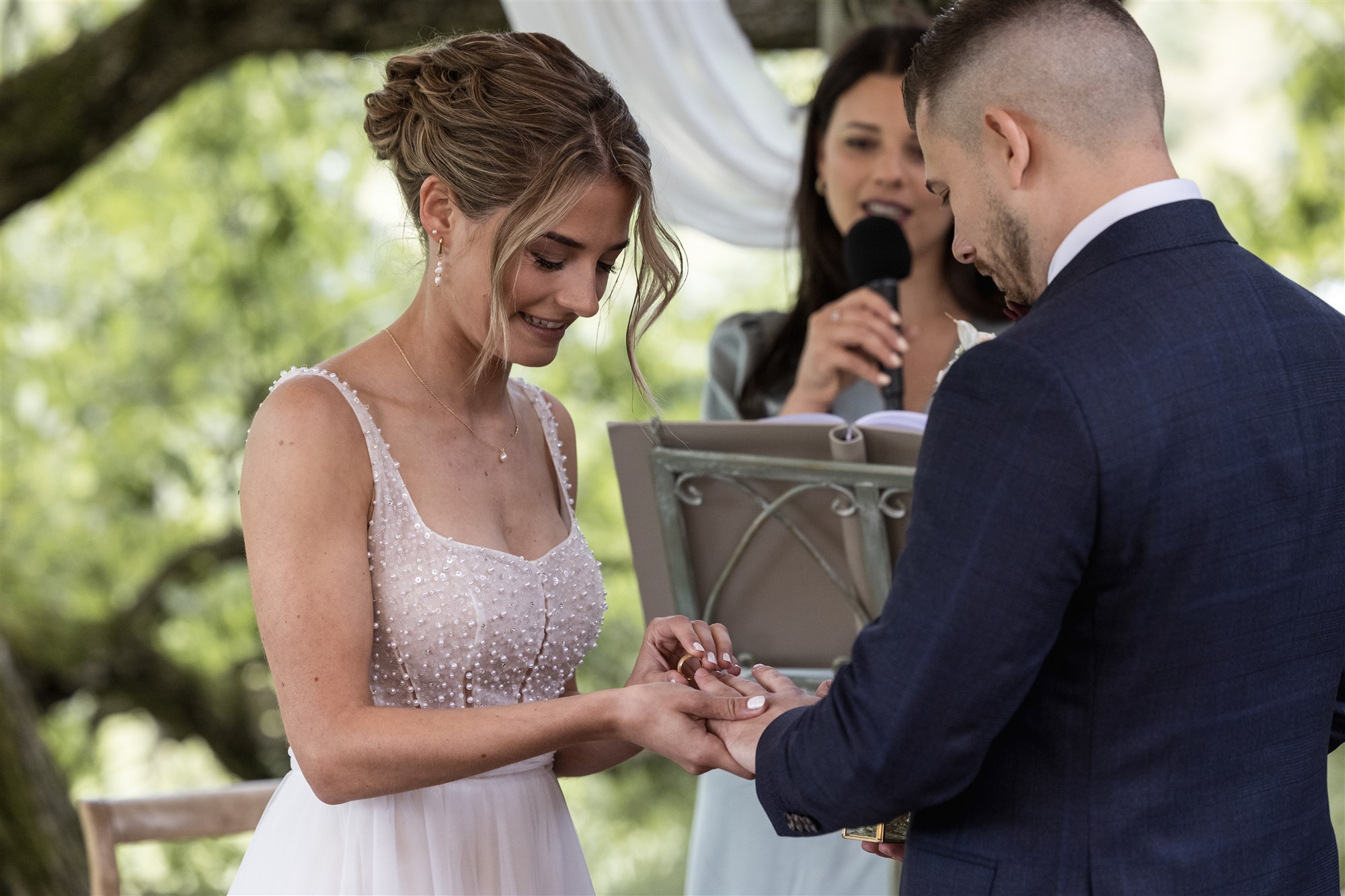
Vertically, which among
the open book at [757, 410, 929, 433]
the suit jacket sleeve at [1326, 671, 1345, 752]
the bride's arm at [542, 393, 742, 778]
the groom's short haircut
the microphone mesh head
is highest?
the groom's short haircut

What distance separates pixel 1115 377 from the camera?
3.92 feet

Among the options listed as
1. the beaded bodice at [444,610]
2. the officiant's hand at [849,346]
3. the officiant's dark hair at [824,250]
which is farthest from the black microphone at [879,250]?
the beaded bodice at [444,610]

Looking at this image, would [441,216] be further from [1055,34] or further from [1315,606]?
[1315,606]

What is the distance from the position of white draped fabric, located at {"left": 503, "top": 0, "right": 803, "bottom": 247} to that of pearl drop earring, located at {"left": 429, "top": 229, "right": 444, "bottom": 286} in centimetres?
156

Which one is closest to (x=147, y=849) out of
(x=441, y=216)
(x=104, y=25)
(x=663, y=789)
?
(x=663, y=789)

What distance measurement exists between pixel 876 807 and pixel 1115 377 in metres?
0.47

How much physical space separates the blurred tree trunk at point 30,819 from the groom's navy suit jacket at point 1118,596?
326 centimetres

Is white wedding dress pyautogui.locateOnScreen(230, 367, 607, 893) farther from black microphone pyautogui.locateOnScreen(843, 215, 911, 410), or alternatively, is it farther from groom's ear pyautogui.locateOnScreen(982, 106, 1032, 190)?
black microphone pyautogui.locateOnScreen(843, 215, 911, 410)

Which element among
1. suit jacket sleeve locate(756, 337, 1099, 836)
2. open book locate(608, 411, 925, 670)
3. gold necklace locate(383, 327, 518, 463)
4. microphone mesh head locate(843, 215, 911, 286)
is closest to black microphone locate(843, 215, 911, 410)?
microphone mesh head locate(843, 215, 911, 286)

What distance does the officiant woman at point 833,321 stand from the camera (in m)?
2.63

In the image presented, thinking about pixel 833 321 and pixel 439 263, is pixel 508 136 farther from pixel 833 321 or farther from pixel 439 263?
pixel 833 321

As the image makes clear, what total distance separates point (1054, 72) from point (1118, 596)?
514 millimetres

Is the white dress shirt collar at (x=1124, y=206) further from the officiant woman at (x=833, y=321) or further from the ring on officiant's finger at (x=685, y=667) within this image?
the officiant woman at (x=833, y=321)

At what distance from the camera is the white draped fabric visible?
11.1 ft
